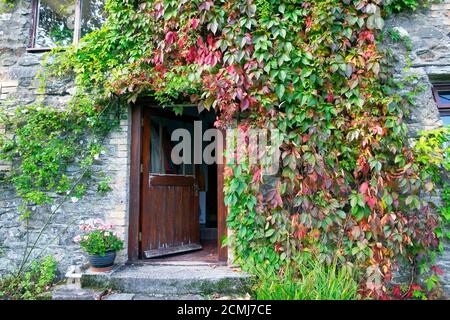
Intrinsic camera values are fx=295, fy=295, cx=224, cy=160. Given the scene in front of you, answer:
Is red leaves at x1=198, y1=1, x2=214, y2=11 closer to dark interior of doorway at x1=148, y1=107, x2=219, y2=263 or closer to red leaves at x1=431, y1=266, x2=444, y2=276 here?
Answer: dark interior of doorway at x1=148, y1=107, x2=219, y2=263

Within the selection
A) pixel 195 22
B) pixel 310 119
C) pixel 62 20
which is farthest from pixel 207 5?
pixel 62 20

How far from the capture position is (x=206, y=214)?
5.93 meters

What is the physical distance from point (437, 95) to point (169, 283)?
3629 millimetres

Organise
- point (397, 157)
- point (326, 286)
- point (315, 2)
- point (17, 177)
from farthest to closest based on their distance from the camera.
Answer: point (17, 177) → point (315, 2) → point (397, 157) → point (326, 286)

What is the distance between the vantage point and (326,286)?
2.67 metres

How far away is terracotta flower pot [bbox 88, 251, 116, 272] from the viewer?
10.0 ft

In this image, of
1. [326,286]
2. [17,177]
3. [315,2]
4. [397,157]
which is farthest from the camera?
[17,177]

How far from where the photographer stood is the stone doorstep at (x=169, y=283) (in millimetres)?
2906

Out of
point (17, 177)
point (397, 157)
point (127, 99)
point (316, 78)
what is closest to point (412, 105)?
point (397, 157)

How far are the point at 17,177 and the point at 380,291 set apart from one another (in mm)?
4037

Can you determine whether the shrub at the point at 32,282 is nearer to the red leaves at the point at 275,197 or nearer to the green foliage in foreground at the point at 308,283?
A: the green foliage in foreground at the point at 308,283

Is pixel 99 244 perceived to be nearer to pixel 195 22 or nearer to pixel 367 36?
pixel 195 22

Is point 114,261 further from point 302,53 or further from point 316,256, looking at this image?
point 302,53
